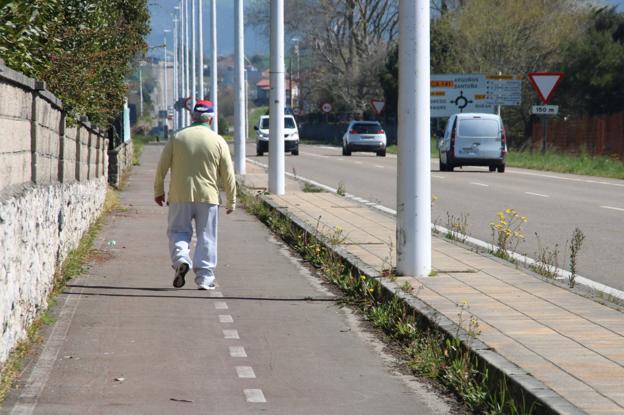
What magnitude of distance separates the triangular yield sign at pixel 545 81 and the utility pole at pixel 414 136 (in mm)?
29514

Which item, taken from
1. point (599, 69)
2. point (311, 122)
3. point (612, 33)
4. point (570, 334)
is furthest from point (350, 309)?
point (311, 122)

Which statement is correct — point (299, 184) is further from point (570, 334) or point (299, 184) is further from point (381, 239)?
point (570, 334)

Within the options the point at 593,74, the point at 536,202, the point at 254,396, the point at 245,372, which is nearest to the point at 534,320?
the point at 245,372

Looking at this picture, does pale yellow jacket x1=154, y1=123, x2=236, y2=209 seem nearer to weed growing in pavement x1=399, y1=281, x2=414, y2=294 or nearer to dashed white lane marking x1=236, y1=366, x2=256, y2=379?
weed growing in pavement x1=399, y1=281, x2=414, y2=294

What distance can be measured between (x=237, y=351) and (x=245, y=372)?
73 cm

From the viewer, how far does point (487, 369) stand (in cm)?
729

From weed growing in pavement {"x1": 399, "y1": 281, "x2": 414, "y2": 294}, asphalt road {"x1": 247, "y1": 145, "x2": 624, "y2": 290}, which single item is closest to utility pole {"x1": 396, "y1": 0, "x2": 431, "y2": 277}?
weed growing in pavement {"x1": 399, "y1": 281, "x2": 414, "y2": 294}

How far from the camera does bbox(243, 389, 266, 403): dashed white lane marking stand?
713 centimetres

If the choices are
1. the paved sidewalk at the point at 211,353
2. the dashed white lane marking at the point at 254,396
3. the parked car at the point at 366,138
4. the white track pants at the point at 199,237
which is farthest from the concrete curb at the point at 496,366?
the parked car at the point at 366,138

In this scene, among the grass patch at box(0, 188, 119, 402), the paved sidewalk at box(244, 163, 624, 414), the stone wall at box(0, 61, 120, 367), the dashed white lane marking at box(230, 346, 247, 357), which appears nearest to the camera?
the paved sidewalk at box(244, 163, 624, 414)

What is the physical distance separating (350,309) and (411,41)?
2.33 m

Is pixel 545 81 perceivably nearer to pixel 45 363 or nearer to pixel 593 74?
pixel 593 74

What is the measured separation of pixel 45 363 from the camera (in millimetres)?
8125

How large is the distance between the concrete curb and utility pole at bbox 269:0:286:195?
1364 centimetres
